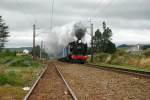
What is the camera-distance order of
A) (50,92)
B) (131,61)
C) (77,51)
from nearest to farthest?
(50,92) → (131,61) → (77,51)

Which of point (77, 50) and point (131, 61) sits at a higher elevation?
point (77, 50)

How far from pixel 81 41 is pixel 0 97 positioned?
5101cm

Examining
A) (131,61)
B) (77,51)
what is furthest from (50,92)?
(77,51)

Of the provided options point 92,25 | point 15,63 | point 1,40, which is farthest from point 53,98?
point 1,40

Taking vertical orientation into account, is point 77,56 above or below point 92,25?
below

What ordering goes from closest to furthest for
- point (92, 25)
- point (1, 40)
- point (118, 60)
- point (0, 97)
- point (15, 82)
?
A: point (0, 97) → point (15, 82) → point (118, 60) → point (92, 25) → point (1, 40)

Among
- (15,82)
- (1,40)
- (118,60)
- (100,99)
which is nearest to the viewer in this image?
(100,99)

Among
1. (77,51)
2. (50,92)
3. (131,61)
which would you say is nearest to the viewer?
(50,92)

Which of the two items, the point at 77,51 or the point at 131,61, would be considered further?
the point at 77,51

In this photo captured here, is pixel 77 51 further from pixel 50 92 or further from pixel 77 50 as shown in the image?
pixel 50 92

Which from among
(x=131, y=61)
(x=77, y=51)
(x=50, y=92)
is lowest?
(x=50, y=92)

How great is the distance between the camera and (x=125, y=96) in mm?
15391

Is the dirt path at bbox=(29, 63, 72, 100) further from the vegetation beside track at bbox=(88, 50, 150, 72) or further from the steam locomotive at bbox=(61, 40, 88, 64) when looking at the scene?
the steam locomotive at bbox=(61, 40, 88, 64)

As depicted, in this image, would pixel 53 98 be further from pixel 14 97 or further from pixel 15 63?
pixel 15 63
